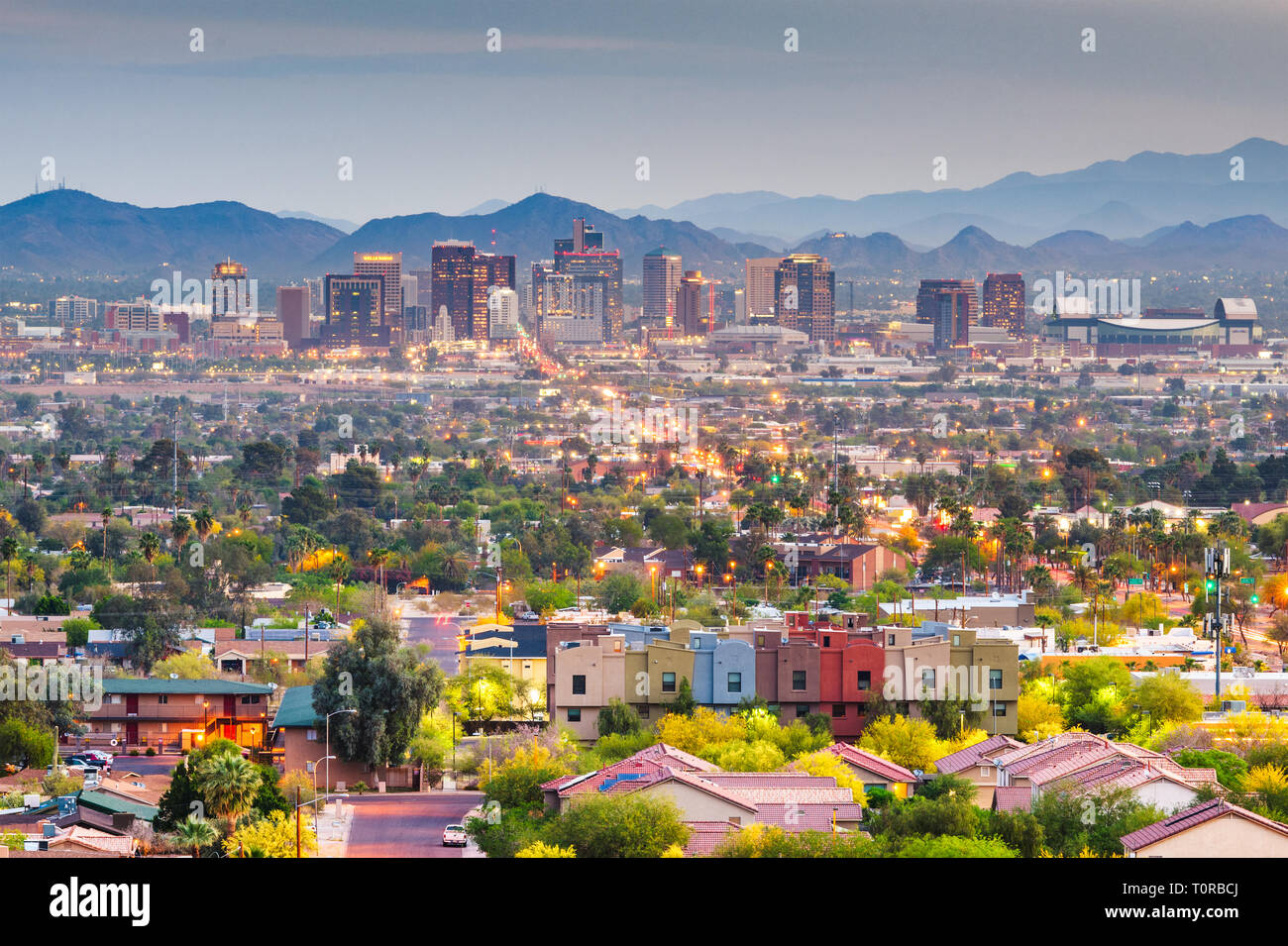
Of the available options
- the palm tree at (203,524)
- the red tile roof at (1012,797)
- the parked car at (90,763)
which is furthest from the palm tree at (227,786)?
the palm tree at (203,524)

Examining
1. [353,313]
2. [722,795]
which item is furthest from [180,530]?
[353,313]

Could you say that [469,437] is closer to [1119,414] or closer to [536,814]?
[1119,414]

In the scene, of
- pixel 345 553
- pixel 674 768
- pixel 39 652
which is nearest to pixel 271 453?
pixel 345 553

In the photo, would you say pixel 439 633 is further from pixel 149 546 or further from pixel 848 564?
pixel 848 564

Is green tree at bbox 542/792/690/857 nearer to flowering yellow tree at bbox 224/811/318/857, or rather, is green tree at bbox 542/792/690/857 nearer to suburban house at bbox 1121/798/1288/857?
flowering yellow tree at bbox 224/811/318/857

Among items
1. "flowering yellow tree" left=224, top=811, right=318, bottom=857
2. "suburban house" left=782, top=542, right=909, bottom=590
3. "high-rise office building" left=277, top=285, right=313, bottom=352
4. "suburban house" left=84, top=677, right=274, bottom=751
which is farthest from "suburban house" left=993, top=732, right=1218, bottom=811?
"high-rise office building" left=277, top=285, right=313, bottom=352

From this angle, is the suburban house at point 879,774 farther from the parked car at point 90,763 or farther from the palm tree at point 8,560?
the palm tree at point 8,560
